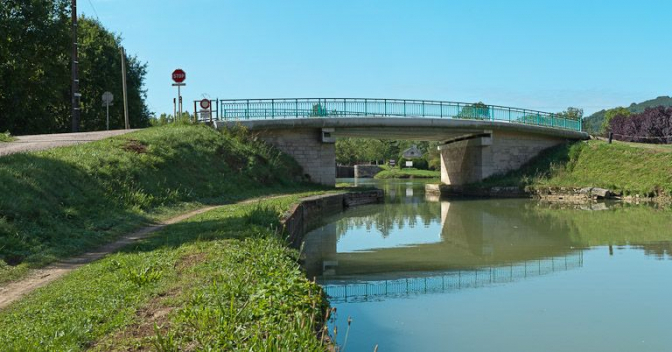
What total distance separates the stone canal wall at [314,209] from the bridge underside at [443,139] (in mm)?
2713

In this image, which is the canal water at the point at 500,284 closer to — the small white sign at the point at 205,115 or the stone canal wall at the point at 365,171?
the small white sign at the point at 205,115

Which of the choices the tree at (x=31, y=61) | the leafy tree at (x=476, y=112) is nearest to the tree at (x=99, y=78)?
the tree at (x=31, y=61)

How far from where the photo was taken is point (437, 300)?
7371 millimetres

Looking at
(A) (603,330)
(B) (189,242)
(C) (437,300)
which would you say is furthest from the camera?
(B) (189,242)

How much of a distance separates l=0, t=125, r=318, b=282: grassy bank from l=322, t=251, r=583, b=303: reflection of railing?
3947 millimetres

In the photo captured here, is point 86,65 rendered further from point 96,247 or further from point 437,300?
point 437,300

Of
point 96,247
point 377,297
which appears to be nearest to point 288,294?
point 377,297

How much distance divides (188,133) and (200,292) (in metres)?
18.1

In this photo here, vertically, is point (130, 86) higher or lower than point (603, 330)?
higher

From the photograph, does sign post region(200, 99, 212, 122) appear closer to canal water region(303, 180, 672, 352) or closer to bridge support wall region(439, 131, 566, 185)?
canal water region(303, 180, 672, 352)

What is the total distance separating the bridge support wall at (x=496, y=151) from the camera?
3312 centimetres

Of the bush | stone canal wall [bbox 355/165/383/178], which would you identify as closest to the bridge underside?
the bush

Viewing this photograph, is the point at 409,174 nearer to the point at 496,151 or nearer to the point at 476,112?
the point at 496,151

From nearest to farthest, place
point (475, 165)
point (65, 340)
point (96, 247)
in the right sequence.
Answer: point (65, 340)
point (96, 247)
point (475, 165)
